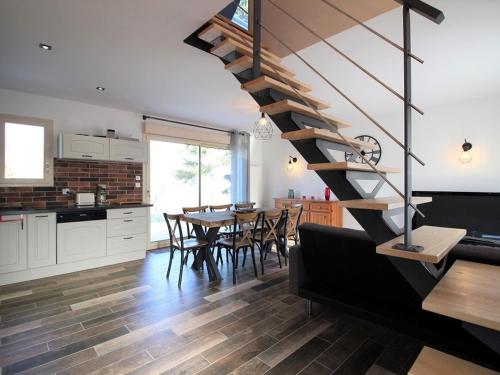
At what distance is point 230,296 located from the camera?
2.97 meters

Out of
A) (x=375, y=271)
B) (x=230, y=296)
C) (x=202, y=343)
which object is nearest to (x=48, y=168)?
(x=230, y=296)

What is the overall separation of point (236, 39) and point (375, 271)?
220 cm

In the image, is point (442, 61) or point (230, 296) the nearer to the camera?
point (442, 61)

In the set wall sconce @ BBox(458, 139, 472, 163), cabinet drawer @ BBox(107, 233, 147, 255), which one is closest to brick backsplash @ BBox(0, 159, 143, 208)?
cabinet drawer @ BBox(107, 233, 147, 255)

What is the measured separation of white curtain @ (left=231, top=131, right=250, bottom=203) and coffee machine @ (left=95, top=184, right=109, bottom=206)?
2.77 metres

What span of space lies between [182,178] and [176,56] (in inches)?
130

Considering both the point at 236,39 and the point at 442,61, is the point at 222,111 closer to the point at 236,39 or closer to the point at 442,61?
the point at 236,39

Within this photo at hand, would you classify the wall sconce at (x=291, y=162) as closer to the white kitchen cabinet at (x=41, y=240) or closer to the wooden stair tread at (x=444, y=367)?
the white kitchen cabinet at (x=41, y=240)

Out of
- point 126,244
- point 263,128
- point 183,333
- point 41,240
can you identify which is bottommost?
point 183,333

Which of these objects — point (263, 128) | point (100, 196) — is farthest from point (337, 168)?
point (100, 196)

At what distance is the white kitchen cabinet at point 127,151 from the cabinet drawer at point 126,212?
0.83 m

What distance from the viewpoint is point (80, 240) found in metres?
3.87

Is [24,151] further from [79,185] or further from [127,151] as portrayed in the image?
[127,151]

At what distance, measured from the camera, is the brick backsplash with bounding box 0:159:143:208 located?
151 inches
